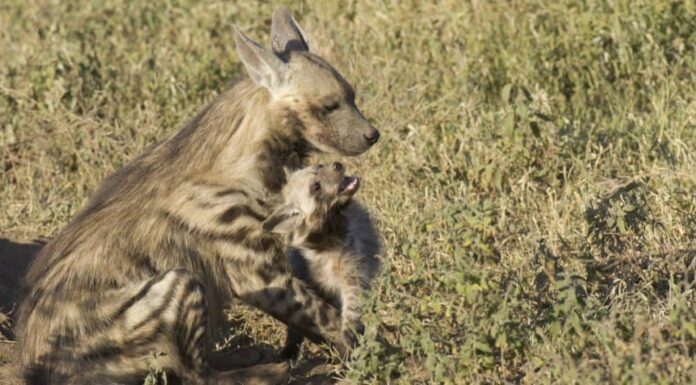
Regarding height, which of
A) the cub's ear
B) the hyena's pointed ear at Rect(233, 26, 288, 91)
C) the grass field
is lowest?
the grass field

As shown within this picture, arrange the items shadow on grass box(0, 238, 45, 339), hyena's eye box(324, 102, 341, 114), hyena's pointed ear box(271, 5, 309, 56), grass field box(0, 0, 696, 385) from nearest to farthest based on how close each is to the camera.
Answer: grass field box(0, 0, 696, 385)
hyena's eye box(324, 102, 341, 114)
shadow on grass box(0, 238, 45, 339)
hyena's pointed ear box(271, 5, 309, 56)

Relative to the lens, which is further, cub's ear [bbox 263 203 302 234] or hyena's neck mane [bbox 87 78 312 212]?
hyena's neck mane [bbox 87 78 312 212]

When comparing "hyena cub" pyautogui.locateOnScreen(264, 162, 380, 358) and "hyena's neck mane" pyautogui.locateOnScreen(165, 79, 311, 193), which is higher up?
"hyena's neck mane" pyautogui.locateOnScreen(165, 79, 311, 193)

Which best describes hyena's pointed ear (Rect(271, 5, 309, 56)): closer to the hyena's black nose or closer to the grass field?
the hyena's black nose

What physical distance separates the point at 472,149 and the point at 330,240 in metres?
1.93

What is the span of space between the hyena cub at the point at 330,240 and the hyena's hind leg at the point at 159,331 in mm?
673

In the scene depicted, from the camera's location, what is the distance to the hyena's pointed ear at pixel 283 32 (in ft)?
22.9

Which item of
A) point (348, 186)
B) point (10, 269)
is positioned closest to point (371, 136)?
point (348, 186)

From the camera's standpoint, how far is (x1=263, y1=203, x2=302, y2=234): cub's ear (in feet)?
20.0

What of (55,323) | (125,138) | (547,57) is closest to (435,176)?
(547,57)

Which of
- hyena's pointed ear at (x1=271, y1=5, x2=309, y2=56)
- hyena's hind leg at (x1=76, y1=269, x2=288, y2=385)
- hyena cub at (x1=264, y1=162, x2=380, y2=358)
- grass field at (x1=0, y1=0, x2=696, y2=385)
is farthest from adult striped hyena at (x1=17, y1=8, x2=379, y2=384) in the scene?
grass field at (x1=0, y1=0, x2=696, y2=385)

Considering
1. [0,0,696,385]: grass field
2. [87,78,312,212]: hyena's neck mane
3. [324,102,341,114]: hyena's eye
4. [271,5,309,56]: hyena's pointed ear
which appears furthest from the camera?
[271,5,309,56]: hyena's pointed ear

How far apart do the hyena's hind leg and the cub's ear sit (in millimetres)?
445

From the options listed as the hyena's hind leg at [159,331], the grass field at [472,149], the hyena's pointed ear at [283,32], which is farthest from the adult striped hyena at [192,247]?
the grass field at [472,149]
